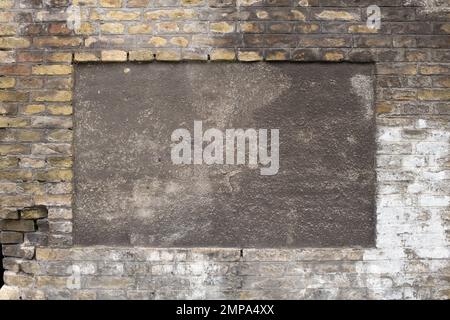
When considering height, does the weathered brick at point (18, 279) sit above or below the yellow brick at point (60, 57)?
below

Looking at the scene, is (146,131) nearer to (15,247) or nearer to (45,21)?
(45,21)

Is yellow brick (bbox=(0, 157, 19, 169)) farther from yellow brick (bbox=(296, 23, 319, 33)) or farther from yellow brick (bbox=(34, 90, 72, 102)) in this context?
yellow brick (bbox=(296, 23, 319, 33))

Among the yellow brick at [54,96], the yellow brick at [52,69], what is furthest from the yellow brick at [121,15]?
the yellow brick at [54,96]

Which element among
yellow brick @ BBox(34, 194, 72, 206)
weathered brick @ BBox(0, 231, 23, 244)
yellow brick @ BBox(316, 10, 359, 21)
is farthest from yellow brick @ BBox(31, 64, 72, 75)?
yellow brick @ BBox(316, 10, 359, 21)

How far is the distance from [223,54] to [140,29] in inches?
22.7

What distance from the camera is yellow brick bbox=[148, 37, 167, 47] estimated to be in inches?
119

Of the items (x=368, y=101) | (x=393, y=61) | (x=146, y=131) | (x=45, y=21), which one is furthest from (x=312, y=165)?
(x=45, y=21)

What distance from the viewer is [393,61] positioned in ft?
9.96

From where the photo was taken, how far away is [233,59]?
3.03m

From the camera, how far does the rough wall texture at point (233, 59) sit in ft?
9.92

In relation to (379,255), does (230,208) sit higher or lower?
higher

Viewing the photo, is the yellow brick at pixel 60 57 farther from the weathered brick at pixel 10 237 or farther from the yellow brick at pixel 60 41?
the weathered brick at pixel 10 237

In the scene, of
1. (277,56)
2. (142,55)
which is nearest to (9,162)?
(142,55)

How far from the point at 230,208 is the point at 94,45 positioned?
1421 mm
